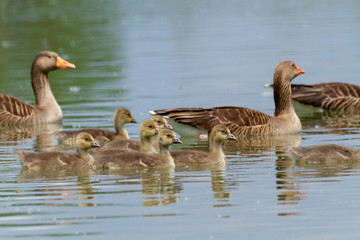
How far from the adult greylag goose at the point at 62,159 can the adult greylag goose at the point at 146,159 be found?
369 millimetres

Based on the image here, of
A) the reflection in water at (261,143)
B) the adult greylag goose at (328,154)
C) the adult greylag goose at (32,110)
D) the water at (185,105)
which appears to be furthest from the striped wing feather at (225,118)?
the adult greylag goose at (32,110)

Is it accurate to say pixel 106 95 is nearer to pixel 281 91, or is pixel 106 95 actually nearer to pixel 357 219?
pixel 281 91

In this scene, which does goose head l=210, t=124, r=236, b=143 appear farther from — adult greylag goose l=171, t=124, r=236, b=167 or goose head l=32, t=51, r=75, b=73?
goose head l=32, t=51, r=75, b=73

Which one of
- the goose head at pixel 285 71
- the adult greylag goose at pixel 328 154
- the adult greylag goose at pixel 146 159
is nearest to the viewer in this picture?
the adult greylag goose at pixel 146 159

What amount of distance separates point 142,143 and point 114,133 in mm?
2244

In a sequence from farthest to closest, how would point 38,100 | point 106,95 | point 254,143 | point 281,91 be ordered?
point 106,95 < point 38,100 < point 281,91 < point 254,143

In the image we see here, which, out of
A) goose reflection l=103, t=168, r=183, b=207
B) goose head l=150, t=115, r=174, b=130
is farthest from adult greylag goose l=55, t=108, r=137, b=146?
goose reflection l=103, t=168, r=183, b=207

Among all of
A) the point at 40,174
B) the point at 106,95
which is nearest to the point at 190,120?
the point at 40,174

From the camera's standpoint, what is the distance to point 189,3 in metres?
64.4

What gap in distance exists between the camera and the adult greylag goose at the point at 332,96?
23062mm

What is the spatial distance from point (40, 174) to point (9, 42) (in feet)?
94.8

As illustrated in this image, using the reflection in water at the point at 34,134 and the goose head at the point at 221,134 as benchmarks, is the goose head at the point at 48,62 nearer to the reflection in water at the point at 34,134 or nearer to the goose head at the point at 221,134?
the reflection in water at the point at 34,134

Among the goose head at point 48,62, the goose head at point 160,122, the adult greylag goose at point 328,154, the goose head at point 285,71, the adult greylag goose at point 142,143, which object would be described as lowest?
the adult greylag goose at point 328,154

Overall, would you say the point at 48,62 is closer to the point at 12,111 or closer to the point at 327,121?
the point at 12,111
